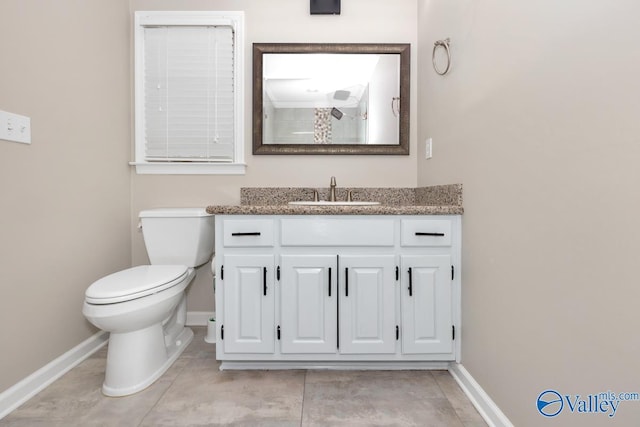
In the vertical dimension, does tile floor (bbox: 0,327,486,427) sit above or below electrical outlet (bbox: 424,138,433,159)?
below

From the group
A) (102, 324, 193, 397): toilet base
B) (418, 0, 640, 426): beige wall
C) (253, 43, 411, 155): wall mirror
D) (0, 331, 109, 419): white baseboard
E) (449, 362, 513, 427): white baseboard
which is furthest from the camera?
(253, 43, 411, 155): wall mirror

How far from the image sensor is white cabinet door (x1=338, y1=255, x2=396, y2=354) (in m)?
1.57

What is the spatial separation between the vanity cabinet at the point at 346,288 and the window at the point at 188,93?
798 mm

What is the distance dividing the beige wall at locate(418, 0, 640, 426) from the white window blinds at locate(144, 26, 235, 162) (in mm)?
1399

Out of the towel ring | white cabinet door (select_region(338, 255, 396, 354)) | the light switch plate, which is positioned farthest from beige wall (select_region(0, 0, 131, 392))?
the towel ring

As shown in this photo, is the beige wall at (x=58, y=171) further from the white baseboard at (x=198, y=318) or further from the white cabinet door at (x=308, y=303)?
the white cabinet door at (x=308, y=303)

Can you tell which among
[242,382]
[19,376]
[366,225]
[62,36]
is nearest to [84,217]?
[19,376]

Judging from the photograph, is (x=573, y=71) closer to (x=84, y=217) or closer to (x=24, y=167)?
(x=24, y=167)

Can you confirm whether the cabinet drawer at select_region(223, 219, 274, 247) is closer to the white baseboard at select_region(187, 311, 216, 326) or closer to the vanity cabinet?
the vanity cabinet

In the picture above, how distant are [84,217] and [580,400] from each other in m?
2.18

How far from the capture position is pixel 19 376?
1375 mm
